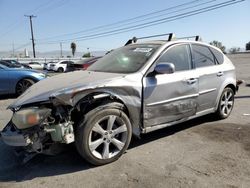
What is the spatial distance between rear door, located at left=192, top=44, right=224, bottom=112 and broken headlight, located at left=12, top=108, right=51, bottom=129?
2777mm

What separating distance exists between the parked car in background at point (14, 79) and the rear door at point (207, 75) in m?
6.17

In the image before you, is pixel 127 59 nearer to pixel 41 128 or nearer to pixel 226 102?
pixel 41 128

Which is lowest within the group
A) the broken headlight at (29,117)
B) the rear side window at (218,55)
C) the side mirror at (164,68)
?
the broken headlight at (29,117)

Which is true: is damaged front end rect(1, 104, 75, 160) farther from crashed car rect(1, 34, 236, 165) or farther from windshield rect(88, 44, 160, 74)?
windshield rect(88, 44, 160, 74)

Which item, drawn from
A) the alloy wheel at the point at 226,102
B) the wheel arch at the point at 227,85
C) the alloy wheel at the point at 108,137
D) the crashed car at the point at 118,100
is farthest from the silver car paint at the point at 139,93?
the alloy wheel at the point at 226,102

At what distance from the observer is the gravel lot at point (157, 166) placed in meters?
3.52

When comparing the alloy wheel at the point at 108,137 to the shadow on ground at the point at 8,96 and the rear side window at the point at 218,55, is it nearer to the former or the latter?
the rear side window at the point at 218,55

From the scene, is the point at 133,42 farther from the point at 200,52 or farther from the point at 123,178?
the point at 123,178

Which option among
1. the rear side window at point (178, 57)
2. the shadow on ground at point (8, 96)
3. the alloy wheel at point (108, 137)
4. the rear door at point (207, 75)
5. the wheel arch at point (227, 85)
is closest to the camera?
the alloy wheel at point (108, 137)

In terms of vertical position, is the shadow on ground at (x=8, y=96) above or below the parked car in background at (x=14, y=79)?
below

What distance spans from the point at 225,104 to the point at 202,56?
4.17 ft

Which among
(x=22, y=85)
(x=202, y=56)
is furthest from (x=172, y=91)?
(x=22, y=85)

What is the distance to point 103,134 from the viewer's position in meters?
3.96

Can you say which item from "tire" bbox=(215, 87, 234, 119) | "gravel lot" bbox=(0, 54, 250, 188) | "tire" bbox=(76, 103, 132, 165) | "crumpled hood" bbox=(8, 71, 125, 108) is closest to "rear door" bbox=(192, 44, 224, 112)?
"tire" bbox=(215, 87, 234, 119)
